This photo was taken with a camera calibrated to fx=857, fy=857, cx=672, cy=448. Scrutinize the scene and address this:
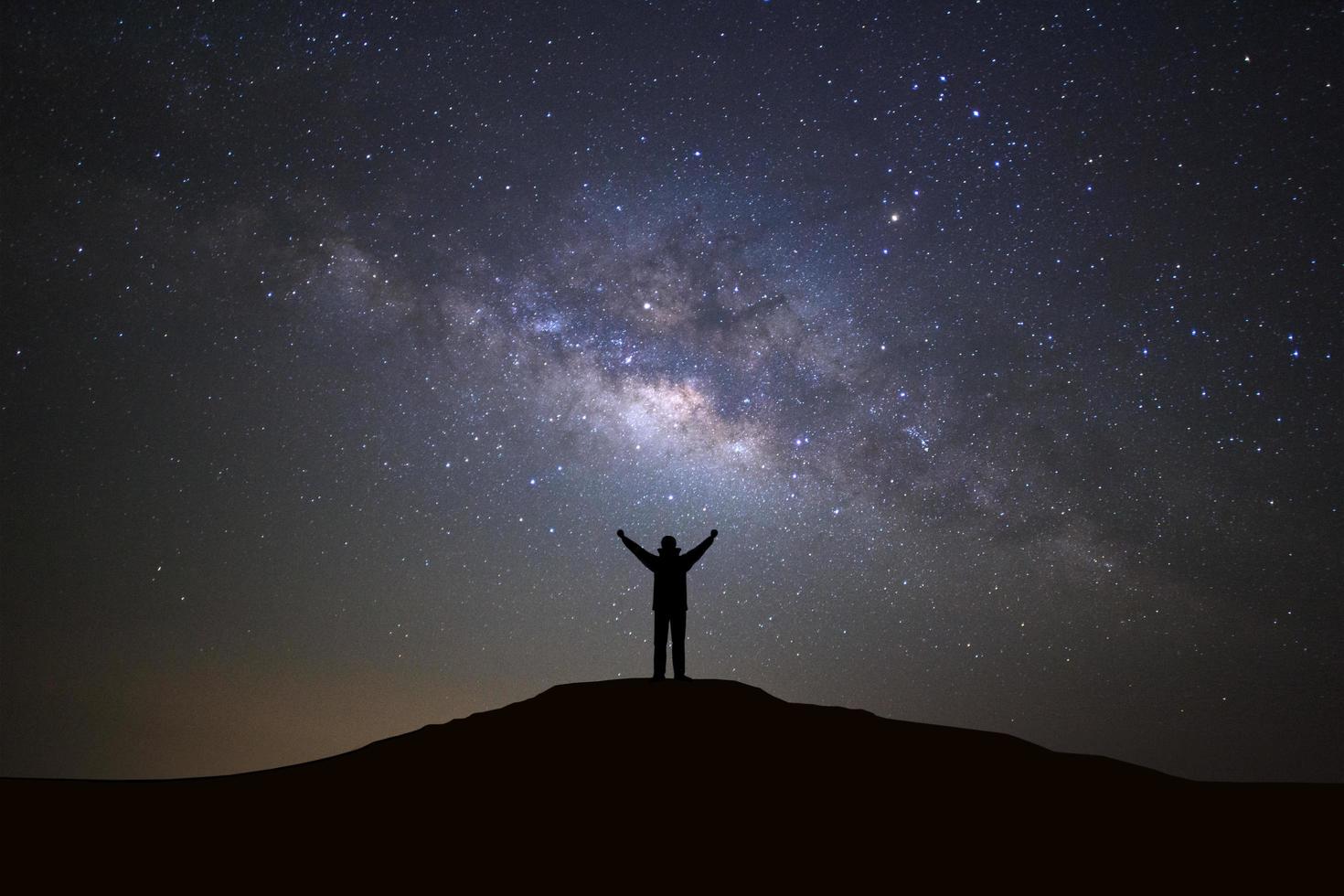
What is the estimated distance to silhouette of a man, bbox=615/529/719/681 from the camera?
42.9ft

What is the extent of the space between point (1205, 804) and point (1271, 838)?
107 cm

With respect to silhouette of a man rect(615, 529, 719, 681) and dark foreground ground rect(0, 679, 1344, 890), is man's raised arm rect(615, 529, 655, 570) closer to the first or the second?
silhouette of a man rect(615, 529, 719, 681)

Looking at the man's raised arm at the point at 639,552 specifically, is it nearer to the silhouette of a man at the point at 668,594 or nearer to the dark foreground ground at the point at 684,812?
the silhouette of a man at the point at 668,594

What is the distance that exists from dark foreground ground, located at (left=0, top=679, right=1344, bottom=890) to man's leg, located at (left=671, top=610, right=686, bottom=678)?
723 millimetres

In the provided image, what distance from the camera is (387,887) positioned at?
818 centimetres

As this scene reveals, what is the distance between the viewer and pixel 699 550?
13.3m

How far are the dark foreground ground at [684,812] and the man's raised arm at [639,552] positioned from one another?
1.98 meters

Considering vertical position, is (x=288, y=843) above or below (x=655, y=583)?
below

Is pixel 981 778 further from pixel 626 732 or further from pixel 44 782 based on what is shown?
pixel 44 782

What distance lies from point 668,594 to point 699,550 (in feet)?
2.69

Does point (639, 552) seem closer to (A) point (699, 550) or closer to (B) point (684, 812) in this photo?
(A) point (699, 550)

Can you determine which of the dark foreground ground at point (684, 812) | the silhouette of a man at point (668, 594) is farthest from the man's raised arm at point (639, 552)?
the dark foreground ground at point (684, 812)

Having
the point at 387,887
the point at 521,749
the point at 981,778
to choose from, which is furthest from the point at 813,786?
the point at 387,887

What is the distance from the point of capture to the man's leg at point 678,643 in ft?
43.1
